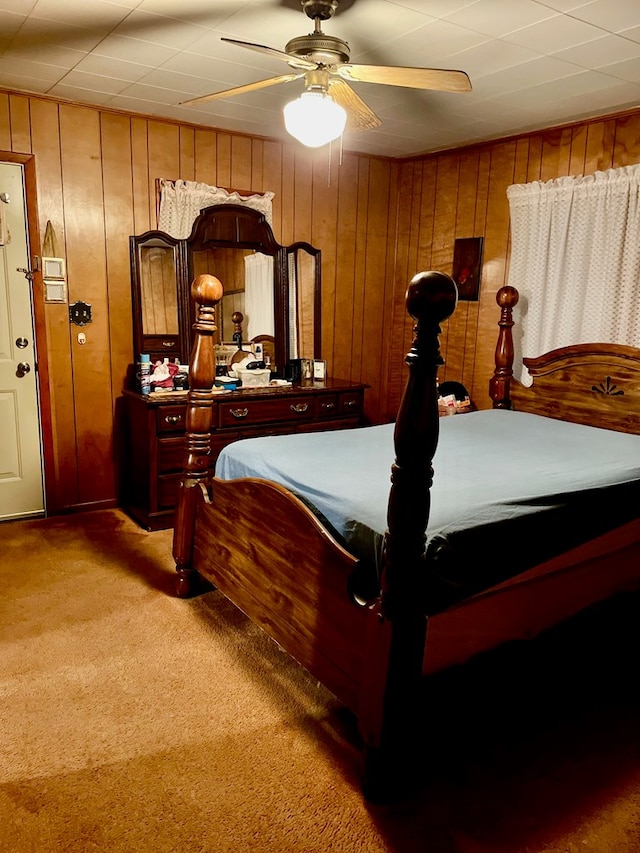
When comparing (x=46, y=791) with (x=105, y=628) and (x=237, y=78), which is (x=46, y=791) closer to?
(x=105, y=628)

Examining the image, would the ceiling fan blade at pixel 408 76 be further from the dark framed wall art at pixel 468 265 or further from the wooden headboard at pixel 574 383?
the dark framed wall art at pixel 468 265

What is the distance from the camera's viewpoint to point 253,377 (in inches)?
167

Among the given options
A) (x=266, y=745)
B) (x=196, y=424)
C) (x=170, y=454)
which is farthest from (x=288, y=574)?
(x=170, y=454)

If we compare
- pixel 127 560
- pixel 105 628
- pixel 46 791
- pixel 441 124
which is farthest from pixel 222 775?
pixel 441 124

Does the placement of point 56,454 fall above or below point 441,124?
below

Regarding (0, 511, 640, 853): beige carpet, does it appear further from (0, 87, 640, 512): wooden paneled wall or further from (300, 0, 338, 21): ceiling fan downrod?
(300, 0, 338, 21): ceiling fan downrod

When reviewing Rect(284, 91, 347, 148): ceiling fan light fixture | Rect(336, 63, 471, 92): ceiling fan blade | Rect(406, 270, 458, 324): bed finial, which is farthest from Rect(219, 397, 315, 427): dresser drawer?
Rect(406, 270, 458, 324): bed finial

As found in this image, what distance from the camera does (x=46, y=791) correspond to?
1.82 m

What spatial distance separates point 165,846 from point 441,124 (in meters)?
3.90

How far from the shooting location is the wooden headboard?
3523 millimetres

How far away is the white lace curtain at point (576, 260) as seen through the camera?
353 centimetres

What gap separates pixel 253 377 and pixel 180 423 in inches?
26.9

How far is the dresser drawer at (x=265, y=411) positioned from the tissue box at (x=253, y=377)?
25 cm

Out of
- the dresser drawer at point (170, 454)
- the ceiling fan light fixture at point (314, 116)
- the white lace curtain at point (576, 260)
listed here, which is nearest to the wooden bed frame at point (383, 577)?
the ceiling fan light fixture at point (314, 116)
